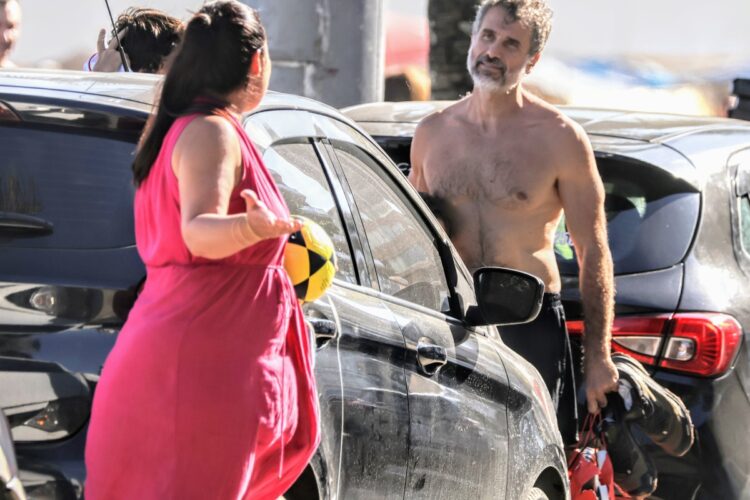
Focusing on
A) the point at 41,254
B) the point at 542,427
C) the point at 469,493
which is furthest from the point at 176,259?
the point at 542,427

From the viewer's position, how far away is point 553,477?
15.9 ft

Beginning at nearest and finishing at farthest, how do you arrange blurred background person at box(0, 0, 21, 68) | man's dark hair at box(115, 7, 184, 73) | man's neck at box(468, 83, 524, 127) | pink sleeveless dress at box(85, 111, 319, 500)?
pink sleeveless dress at box(85, 111, 319, 500) < man's dark hair at box(115, 7, 184, 73) < man's neck at box(468, 83, 524, 127) < blurred background person at box(0, 0, 21, 68)

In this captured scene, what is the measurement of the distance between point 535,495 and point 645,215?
136 centimetres

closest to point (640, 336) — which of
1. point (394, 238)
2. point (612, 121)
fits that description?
point (612, 121)

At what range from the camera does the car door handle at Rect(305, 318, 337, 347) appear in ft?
10.4

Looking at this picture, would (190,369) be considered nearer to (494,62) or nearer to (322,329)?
(322,329)

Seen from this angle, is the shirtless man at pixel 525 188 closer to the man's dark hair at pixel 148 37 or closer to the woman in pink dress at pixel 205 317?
the man's dark hair at pixel 148 37

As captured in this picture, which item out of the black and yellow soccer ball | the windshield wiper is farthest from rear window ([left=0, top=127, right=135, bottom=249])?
the black and yellow soccer ball

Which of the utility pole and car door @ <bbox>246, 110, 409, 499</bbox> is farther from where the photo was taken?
the utility pole

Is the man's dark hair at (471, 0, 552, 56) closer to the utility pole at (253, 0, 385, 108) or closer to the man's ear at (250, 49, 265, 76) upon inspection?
the utility pole at (253, 0, 385, 108)

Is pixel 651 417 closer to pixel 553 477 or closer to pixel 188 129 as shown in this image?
pixel 553 477

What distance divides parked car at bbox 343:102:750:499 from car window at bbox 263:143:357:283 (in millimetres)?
2008

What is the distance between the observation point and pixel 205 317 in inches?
109

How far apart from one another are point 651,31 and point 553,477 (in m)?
15.9
